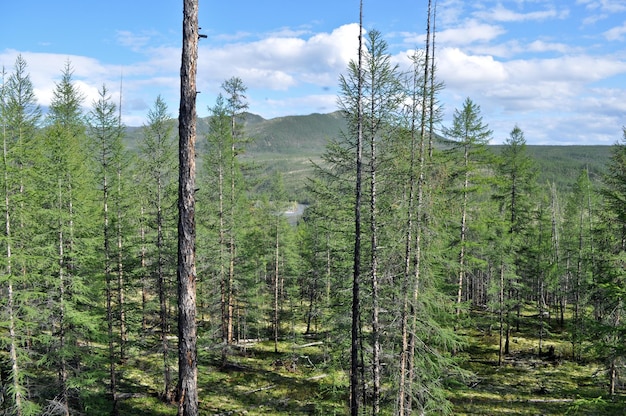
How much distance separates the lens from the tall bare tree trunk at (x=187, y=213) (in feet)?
22.6

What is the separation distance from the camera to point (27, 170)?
14578 millimetres

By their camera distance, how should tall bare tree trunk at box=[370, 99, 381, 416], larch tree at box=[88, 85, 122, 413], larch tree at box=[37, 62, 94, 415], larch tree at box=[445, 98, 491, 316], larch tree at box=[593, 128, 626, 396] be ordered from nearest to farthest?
larch tree at box=[593, 128, 626, 396], tall bare tree trunk at box=[370, 99, 381, 416], larch tree at box=[37, 62, 94, 415], larch tree at box=[88, 85, 122, 413], larch tree at box=[445, 98, 491, 316]

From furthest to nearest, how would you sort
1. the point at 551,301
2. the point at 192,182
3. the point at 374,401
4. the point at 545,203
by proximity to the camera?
the point at 551,301
the point at 545,203
the point at 374,401
the point at 192,182

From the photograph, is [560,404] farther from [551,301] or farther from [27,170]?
[551,301]

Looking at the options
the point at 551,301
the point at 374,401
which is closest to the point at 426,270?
the point at 374,401

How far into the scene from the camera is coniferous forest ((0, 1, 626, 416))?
1238cm

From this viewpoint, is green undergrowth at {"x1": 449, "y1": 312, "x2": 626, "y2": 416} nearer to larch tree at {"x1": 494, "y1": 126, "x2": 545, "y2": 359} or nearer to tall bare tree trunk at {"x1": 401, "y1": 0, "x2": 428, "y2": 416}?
larch tree at {"x1": 494, "y1": 126, "x2": 545, "y2": 359}

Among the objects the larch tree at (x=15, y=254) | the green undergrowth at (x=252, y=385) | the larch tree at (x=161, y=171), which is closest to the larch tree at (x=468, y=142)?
the green undergrowth at (x=252, y=385)

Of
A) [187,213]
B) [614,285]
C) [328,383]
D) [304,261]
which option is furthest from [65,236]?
[304,261]

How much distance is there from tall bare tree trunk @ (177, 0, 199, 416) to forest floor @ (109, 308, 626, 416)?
A: 34.6 feet

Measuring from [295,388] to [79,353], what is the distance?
13202 millimetres

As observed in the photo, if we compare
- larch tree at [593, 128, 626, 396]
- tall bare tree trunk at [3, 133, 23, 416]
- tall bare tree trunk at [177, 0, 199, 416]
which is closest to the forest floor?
larch tree at [593, 128, 626, 396]

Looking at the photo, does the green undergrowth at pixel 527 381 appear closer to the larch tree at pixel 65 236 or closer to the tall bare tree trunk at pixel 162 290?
the tall bare tree trunk at pixel 162 290

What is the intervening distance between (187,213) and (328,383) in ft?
61.1
